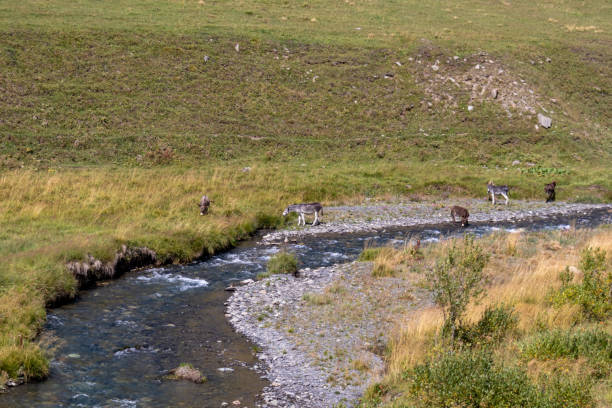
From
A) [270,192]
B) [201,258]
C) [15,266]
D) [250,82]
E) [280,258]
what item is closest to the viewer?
[15,266]

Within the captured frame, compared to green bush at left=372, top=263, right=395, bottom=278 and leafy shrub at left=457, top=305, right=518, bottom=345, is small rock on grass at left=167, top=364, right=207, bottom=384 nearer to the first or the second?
leafy shrub at left=457, top=305, right=518, bottom=345

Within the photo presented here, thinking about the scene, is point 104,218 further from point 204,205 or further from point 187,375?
point 187,375

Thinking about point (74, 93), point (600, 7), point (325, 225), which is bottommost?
point (325, 225)

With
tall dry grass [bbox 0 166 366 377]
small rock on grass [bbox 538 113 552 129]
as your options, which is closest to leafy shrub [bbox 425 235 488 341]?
tall dry grass [bbox 0 166 366 377]

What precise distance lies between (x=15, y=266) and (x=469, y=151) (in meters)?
41.2

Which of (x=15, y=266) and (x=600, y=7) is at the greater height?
(x=600, y=7)

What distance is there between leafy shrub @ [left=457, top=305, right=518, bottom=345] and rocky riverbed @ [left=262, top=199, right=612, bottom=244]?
15.0m

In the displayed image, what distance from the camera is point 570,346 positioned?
12.6 meters

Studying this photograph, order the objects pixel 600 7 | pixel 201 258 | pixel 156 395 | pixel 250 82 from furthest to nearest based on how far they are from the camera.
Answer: pixel 600 7 < pixel 250 82 < pixel 201 258 < pixel 156 395

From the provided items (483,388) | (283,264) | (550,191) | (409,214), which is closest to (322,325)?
(283,264)

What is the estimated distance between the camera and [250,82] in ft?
196

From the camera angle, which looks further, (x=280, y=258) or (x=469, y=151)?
(x=469, y=151)

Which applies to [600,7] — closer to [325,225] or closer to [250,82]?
[250,82]

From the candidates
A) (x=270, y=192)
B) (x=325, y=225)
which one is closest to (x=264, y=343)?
(x=325, y=225)
